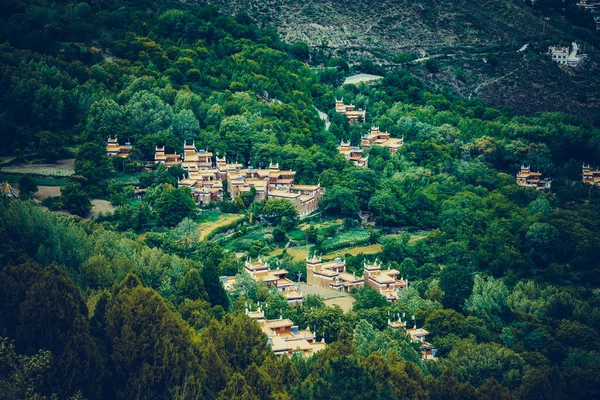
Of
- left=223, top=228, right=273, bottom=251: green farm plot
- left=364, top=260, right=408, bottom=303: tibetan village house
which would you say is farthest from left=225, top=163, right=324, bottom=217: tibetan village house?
left=364, top=260, right=408, bottom=303: tibetan village house

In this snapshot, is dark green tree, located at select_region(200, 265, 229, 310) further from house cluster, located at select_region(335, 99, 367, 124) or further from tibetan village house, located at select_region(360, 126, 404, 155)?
house cluster, located at select_region(335, 99, 367, 124)

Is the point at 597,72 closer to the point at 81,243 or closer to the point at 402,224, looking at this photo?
the point at 402,224

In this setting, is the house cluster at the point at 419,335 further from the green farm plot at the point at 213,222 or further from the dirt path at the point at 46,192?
the dirt path at the point at 46,192

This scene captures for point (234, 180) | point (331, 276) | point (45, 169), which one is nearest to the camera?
point (331, 276)

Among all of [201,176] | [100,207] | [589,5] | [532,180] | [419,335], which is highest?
[589,5]

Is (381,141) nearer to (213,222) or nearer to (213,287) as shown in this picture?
(213,222)

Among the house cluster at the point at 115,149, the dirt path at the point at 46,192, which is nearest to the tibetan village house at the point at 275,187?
the house cluster at the point at 115,149

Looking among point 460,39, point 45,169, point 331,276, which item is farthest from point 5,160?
point 460,39
